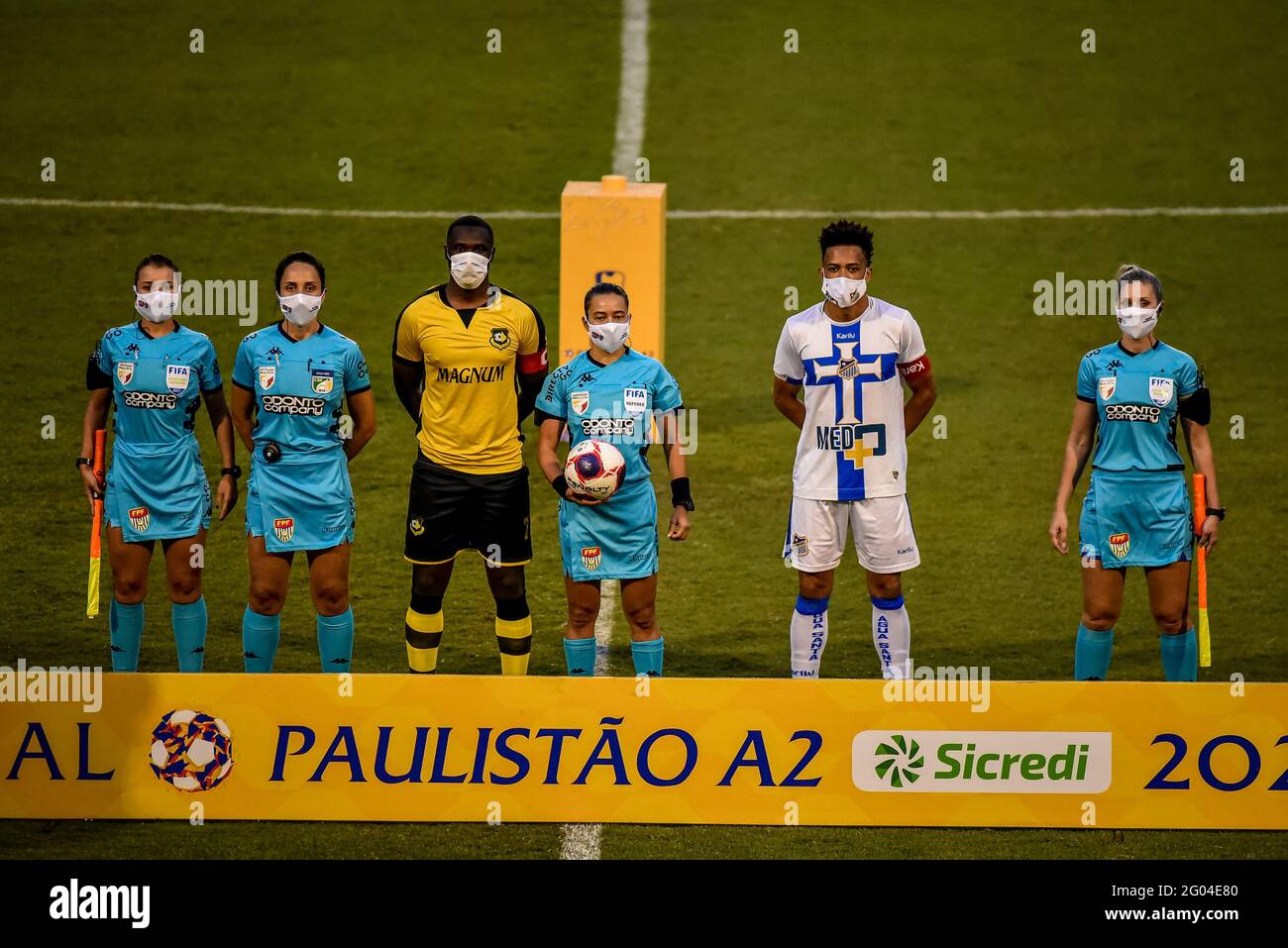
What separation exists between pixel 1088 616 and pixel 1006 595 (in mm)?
2967

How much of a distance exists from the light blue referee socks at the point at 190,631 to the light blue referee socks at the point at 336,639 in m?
0.65

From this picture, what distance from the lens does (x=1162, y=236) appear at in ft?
66.2

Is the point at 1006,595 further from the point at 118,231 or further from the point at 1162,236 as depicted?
the point at 118,231

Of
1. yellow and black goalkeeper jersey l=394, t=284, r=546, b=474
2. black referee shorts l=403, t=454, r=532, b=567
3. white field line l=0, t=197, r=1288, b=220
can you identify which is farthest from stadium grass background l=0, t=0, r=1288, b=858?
yellow and black goalkeeper jersey l=394, t=284, r=546, b=474

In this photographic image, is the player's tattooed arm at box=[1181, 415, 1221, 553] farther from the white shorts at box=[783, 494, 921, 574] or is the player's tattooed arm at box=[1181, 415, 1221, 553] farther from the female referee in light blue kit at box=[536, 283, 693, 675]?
the female referee in light blue kit at box=[536, 283, 693, 675]

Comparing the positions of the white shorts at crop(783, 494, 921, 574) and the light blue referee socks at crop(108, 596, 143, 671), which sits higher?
the white shorts at crop(783, 494, 921, 574)

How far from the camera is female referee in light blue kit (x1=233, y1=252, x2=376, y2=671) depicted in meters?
9.02

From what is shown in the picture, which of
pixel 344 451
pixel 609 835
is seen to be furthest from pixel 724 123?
pixel 609 835

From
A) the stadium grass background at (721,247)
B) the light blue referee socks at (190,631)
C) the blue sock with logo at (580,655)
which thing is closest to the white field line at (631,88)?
the stadium grass background at (721,247)

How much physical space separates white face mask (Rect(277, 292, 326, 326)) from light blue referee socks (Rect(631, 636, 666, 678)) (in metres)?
2.22

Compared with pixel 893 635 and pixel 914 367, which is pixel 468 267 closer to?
pixel 914 367

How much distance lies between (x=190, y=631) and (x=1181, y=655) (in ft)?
16.0

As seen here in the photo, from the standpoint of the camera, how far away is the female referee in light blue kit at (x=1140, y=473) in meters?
8.96

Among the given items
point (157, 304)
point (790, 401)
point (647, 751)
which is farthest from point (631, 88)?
point (647, 751)
